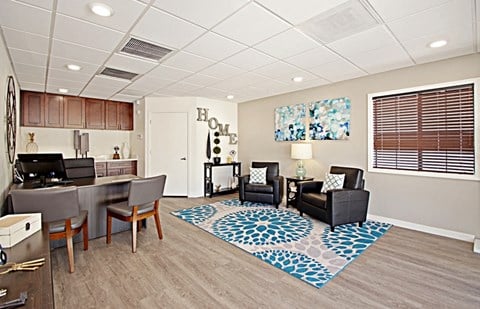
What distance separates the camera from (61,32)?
8.31ft

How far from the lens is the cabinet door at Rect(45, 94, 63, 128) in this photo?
5457 mm

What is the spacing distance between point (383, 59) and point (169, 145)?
4.56 metres

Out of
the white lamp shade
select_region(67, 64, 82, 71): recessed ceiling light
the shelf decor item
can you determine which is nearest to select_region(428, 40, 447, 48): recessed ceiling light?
the white lamp shade

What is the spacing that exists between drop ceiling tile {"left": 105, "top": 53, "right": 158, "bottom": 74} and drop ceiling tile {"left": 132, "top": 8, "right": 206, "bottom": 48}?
739mm

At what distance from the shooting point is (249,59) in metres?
3.33

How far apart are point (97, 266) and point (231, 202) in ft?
9.92

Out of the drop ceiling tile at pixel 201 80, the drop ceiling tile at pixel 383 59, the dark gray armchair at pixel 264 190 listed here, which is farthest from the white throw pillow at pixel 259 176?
the drop ceiling tile at pixel 383 59

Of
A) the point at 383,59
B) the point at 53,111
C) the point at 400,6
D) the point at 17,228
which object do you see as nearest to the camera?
the point at 17,228

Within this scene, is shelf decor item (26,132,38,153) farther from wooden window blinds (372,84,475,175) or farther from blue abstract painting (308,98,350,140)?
wooden window blinds (372,84,475,175)

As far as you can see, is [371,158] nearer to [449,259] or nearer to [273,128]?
[449,259]

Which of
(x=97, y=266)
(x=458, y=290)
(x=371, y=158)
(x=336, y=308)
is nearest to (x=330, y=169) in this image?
(x=371, y=158)

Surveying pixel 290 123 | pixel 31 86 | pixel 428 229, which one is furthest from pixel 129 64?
pixel 428 229

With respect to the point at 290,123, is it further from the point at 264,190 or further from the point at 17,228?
the point at 17,228

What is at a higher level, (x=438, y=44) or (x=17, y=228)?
(x=438, y=44)
